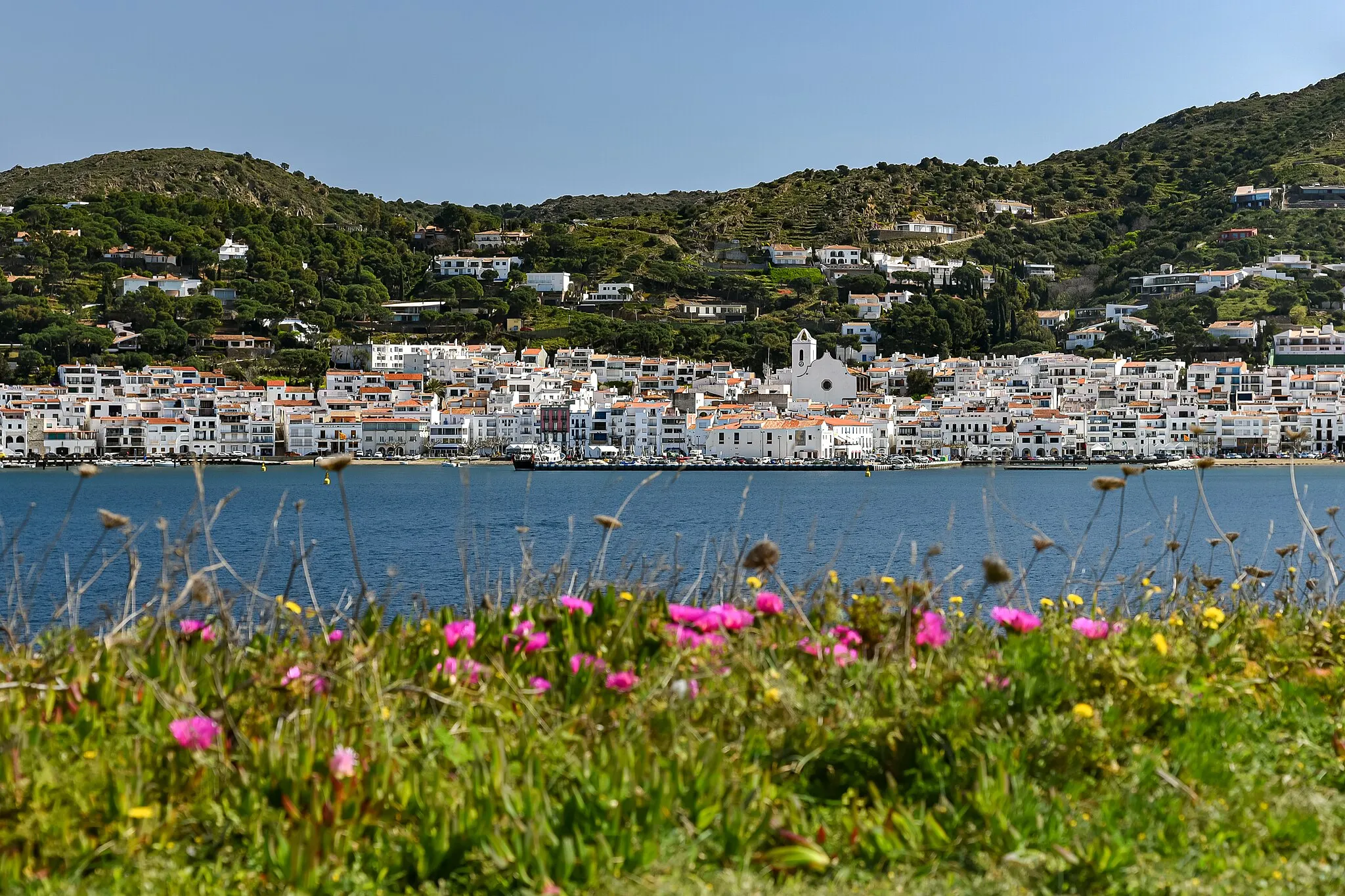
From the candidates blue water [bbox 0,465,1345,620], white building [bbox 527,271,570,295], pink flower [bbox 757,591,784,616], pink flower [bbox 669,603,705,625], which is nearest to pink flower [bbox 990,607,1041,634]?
blue water [bbox 0,465,1345,620]

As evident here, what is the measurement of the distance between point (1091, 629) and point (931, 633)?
41 cm

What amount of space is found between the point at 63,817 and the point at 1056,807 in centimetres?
191

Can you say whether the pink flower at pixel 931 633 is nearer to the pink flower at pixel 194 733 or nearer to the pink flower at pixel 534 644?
the pink flower at pixel 534 644

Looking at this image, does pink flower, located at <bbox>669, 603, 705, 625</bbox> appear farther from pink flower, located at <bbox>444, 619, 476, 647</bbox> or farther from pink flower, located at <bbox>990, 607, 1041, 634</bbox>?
pink flower, located at <bbox>990, 607, 1041, 634</bbox>

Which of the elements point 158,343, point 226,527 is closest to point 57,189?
point 158,343

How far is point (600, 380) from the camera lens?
8188 centimetres

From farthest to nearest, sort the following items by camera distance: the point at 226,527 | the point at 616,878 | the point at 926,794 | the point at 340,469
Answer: the point at 226,527 < the point at 340,469 < the point at 926,794 < the point at 616,878

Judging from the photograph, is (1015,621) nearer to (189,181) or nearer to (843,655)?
(843,655)

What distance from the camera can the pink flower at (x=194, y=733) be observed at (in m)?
2.88

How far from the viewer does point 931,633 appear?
3.58 metres

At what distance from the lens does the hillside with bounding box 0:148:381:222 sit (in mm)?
132000

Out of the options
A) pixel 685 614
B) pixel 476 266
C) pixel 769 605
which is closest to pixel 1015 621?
pixel 769 605

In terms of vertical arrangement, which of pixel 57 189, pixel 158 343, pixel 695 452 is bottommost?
pixel 695 452

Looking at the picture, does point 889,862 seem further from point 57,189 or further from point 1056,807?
point 57,189
